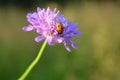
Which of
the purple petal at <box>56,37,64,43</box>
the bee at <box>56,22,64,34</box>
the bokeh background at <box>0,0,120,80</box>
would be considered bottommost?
the purple petal at <box>56,37,64,43</box>

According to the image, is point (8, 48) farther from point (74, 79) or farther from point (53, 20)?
point (53, 20)

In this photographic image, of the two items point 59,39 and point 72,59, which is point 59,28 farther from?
point 72,59

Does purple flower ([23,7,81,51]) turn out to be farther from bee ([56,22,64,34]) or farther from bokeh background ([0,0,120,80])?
bokeh background ([0,0,120,80])

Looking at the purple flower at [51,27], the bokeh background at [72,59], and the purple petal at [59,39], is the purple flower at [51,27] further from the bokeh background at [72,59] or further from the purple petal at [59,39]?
the bokeh background at [72,59]

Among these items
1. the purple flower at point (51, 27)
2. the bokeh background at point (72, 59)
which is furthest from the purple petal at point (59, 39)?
the bokeh background at point (72, 59)

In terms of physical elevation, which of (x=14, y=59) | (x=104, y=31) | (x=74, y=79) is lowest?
(x=74, y=79)

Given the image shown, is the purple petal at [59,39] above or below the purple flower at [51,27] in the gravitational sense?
below


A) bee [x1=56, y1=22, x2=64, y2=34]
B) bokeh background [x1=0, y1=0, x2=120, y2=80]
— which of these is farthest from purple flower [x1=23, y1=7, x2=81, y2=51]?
bokeh background [x1=0, y1=0, x2=120, y2=80]

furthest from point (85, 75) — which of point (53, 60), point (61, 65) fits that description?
point (53, 60)
